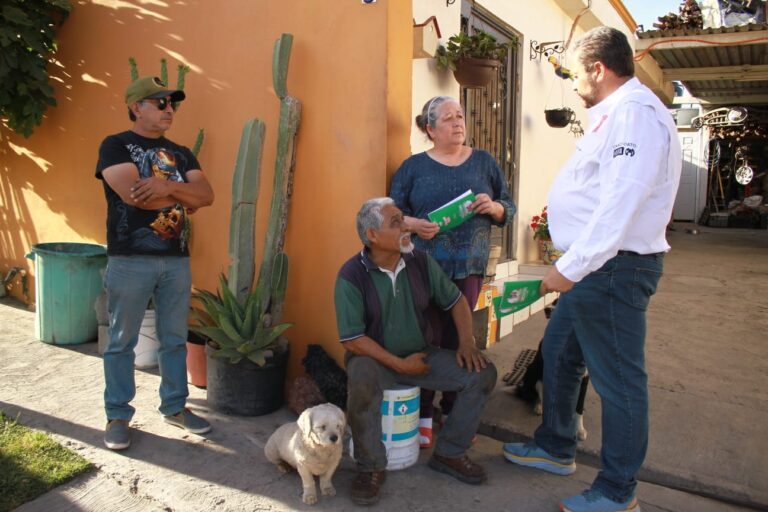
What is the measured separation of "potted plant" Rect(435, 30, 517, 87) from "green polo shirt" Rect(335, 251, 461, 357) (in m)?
1.82

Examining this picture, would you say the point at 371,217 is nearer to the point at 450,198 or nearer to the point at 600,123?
the point at 450,198

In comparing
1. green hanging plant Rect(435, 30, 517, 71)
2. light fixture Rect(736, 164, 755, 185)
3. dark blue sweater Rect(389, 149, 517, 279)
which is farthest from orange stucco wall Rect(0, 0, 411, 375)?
light fixture Rect(736, 164, 755, 185)

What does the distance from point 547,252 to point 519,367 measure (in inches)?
106

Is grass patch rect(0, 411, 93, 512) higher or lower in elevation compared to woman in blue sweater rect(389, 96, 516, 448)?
lower

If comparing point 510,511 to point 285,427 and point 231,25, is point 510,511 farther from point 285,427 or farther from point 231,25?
point 231,25

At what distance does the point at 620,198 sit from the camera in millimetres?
2236

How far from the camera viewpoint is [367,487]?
2.81m

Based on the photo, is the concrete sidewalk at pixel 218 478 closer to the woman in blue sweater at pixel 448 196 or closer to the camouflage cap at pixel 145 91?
the woman in blue sweater at pixel 448 196

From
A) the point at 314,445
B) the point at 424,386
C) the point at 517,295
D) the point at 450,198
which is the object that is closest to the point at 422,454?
the point at 424,386

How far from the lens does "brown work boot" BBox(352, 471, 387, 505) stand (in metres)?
2.78

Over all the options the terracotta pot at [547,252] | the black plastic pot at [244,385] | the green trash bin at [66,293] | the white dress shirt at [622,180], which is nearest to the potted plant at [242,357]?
the black plastic pot at [244,385]

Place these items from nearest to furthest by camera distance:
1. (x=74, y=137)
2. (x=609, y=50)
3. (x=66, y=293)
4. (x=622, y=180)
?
(x=622, y=180), (x=609, y=50), (x=66, y=293), (x=74, y=137)

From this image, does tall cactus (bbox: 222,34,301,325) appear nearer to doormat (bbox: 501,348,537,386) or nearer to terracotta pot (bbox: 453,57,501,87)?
terracotta pot (bbox: 453,57,501,87)

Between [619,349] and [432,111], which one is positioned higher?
[432,111]
